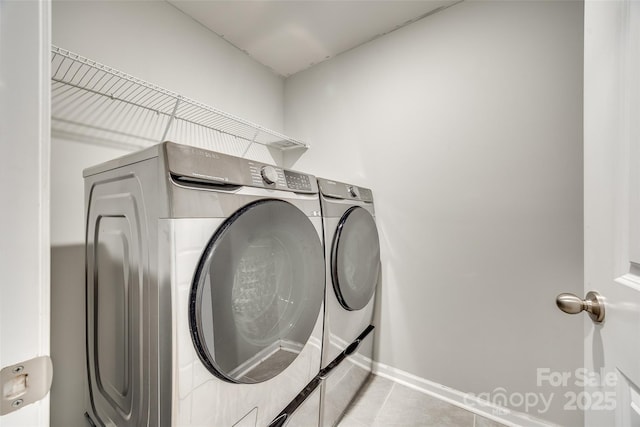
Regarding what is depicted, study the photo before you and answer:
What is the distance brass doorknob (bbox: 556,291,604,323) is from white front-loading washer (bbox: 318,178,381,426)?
2.64ft

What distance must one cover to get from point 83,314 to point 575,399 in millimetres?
2334

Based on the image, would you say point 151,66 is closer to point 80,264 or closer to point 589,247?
point 80,264

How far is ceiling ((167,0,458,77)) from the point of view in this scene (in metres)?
1.47

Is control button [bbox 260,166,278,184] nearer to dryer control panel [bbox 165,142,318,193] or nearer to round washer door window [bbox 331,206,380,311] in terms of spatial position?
dryer control panel [bbox 165,142,318,193]

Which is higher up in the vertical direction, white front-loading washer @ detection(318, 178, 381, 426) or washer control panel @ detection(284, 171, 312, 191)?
washer control panel @ detection(284, 171, 312, 191)

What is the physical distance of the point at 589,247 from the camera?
1.98 feet

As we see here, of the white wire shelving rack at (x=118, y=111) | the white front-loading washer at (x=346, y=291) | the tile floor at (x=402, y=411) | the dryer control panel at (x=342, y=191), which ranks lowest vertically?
the tile floor at (x=402, y=411)

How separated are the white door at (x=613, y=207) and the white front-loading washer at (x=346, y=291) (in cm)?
84

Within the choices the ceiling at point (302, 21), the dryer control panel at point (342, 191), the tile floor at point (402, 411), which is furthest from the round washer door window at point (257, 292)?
the ceiling at point (302, 21)

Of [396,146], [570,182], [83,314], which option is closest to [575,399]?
[570,182]

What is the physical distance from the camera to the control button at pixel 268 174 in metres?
0.86

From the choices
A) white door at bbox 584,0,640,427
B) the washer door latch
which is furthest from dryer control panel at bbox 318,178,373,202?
the washer door latch

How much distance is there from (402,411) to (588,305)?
1249 mm

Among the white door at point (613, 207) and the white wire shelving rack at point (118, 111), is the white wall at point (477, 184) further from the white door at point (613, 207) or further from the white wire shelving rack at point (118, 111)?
the white wire shelving rack at point (118, 111)
